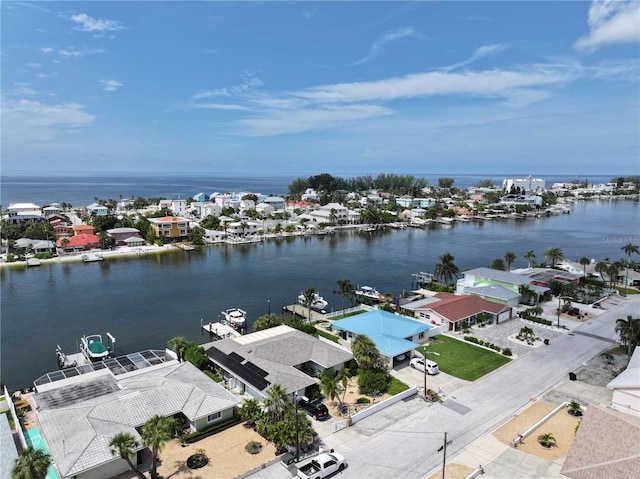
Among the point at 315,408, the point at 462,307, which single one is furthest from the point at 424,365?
the point at 462,307

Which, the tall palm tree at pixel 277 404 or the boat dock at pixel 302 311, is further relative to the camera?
the boat dock at pixel 302 311

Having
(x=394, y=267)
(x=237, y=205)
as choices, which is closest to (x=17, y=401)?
(x=394, y=267)

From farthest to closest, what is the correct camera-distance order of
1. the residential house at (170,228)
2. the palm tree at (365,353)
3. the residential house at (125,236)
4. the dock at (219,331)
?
the residential house at (170,228)
the residential house at (125,236)
the dock at (219,331)
the palm tree at (365,353)

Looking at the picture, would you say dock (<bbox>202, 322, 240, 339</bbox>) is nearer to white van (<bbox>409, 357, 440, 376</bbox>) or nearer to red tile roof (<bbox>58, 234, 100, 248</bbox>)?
white van (<bbox>409, 357, 440, 376</bbox>)

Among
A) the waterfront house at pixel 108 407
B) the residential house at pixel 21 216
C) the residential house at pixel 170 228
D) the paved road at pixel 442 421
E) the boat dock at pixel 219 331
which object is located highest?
the residential house at pixel 21 216

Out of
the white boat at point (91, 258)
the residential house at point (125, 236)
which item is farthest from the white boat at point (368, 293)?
the residential house at point (125, 236)

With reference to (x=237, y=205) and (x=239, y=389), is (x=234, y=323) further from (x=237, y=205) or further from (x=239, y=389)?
(x=237, y=205)

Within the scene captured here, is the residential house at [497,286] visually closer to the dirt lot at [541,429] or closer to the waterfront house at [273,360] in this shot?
the dirt lot at [541,429]
